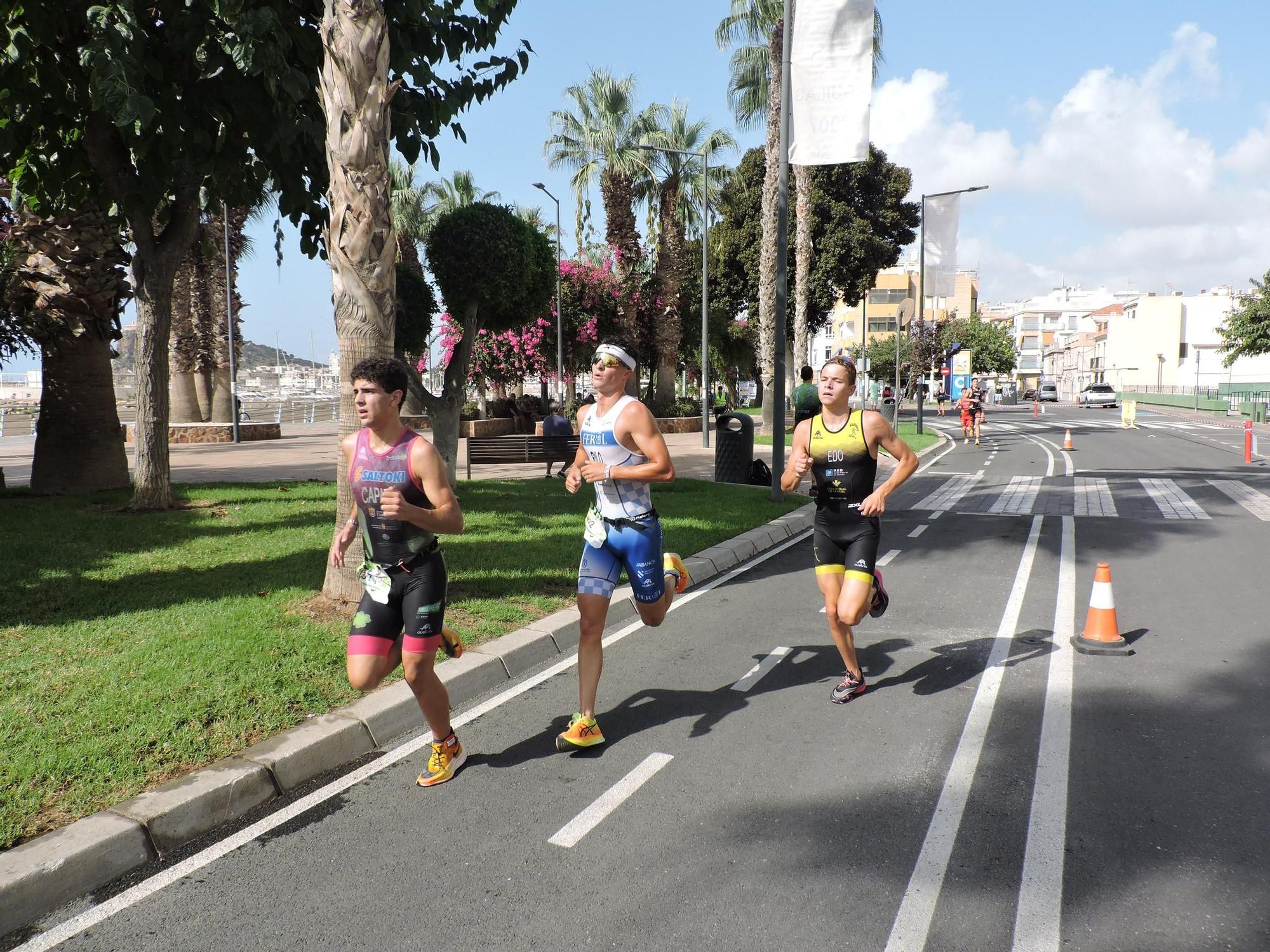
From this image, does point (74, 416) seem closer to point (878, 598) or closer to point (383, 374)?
point (383, 374)

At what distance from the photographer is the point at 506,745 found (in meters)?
4.49

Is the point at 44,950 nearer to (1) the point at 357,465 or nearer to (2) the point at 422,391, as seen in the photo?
(1) the point at 357,465

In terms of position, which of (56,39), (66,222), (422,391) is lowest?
(422,391)

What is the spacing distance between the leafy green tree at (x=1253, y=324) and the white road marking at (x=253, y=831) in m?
42.5

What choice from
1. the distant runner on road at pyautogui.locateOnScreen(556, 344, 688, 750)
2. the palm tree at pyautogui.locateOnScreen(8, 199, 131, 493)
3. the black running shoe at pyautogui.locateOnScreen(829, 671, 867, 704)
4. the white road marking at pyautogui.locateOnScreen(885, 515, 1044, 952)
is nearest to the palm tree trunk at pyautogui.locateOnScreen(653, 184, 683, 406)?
the palm tree at pyautogui.locateOnScreen(8, 199, 131, 493)

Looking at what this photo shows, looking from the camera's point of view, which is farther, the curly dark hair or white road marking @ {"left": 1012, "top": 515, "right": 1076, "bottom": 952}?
the curly dark hair

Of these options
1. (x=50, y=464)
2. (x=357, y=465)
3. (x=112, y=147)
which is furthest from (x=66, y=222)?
(x=357, y=465)

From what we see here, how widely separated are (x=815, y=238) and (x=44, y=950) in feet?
110

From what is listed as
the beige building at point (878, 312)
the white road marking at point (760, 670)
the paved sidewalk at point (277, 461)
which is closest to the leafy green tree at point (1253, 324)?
the paved sidewalk at point (277, 461)

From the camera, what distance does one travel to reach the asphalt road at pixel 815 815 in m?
2.94

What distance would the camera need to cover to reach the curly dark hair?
379cm

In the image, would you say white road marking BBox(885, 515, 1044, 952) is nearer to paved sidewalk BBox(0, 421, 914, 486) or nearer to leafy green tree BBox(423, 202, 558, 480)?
leafy green tree BBox(423, 202, 558, 480)

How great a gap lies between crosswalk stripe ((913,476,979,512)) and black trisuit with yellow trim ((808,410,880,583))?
332 inches

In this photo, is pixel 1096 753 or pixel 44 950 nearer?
pixel 44 950
